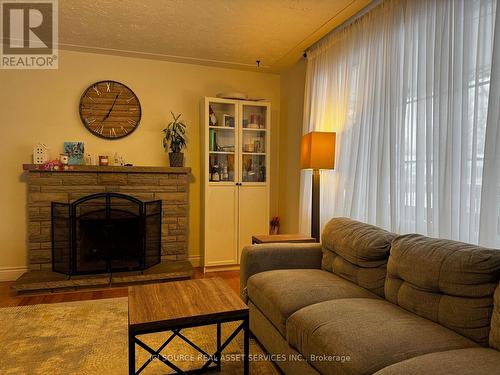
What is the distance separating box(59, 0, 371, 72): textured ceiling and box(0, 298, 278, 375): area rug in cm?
252

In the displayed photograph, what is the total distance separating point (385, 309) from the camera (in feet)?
5.55

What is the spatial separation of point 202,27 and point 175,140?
1335mm

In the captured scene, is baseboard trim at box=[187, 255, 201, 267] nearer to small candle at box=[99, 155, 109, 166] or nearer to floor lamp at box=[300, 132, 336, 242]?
small candle at box=[99, 155, 109, 166]

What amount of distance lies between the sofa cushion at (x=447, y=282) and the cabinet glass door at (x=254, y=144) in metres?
2.54

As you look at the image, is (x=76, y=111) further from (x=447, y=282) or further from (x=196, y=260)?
(x=447, y=282)

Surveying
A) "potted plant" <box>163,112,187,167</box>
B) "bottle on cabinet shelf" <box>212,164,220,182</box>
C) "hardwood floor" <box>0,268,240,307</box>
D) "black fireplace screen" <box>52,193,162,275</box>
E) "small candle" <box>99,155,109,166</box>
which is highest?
"potted plant" <box>163,112,187,167</box>

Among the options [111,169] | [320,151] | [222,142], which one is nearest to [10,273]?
[111,169]

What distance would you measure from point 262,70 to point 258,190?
1584 millimetres

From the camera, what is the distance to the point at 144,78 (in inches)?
158

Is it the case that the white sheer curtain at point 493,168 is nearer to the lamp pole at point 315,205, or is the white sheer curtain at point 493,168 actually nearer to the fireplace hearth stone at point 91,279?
the lamp pole at point 315,205

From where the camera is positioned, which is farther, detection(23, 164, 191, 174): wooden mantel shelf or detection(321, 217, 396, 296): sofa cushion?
detection(23, 164, 191, 174): wooden mantel shelf

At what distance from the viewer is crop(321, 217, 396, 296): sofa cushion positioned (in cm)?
204

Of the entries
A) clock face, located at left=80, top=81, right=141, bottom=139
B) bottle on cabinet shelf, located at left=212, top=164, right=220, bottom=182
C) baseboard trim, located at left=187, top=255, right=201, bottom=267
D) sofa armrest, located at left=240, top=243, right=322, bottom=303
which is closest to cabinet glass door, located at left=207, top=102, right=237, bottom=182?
bottle on cabinet shelf, located at left=212, top=164, right=220, bottom=182

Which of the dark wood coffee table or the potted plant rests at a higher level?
the potted plant
